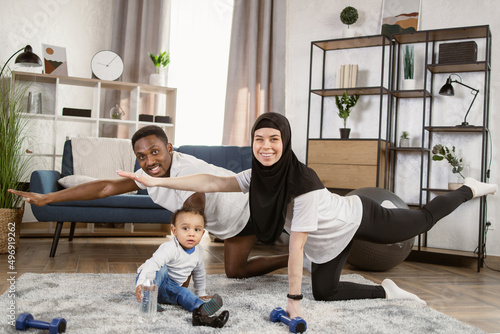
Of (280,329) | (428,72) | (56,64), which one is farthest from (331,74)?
(280,329)

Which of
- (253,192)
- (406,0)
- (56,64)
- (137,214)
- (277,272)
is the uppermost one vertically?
(406,0)

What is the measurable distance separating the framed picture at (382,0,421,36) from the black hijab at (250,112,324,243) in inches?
106

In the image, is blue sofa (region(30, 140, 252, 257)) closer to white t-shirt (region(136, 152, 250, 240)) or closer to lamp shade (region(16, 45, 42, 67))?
lamp shade (region(16, 45, 42, 67))

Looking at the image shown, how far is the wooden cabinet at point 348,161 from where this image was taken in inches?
153

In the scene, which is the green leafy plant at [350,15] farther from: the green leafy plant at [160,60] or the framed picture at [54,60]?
the framed picture at [54,60]

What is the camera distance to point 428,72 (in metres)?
4.19

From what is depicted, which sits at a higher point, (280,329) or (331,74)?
(331,74)

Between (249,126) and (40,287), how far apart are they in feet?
10.0

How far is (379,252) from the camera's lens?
296 cm

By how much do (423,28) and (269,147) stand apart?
299cm

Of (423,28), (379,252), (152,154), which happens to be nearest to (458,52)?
(423,28)

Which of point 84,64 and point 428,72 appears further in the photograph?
point 84,64

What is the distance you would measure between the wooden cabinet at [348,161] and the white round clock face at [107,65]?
6.67ft

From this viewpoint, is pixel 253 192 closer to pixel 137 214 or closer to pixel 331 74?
pixel 137 214
